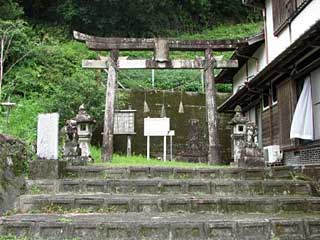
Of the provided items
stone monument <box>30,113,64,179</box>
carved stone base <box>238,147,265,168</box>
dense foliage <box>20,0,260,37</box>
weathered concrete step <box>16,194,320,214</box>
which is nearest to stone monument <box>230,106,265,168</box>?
carved stone base <box>238,147,265,168</box>

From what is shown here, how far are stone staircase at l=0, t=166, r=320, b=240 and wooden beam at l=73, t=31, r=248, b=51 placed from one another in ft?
18.2

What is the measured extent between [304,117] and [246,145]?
1.40m

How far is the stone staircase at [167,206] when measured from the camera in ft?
16.3

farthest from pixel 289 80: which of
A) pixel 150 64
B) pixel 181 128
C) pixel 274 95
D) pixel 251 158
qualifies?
pixel 181 128

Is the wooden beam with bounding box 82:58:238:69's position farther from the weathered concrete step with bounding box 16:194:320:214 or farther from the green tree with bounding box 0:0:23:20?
the green tree with bounding box 0:0:23:20

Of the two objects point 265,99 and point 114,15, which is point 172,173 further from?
point 114,15

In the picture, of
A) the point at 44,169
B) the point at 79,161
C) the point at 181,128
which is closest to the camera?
the point at 44,169

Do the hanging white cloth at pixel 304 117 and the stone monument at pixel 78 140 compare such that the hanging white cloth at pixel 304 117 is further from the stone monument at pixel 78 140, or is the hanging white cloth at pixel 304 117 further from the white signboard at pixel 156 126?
the white signboard at pixel 156 126

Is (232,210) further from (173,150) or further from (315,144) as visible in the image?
(173,150)

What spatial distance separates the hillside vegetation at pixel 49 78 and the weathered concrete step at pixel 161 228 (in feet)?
20.1

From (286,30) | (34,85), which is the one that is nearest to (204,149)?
(286,30)

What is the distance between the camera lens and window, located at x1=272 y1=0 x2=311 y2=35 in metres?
9.89

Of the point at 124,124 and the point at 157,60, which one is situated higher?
the point at 157,60

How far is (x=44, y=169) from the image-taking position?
22.4ft
